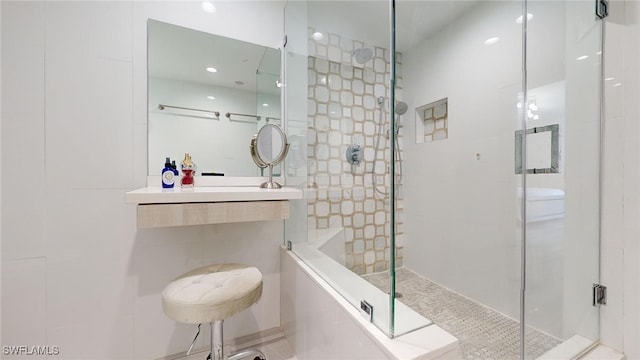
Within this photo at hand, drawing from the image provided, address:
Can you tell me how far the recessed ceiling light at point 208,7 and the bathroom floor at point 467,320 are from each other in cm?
171

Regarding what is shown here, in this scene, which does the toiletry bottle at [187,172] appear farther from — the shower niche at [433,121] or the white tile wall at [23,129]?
the shower niche at [433,121]

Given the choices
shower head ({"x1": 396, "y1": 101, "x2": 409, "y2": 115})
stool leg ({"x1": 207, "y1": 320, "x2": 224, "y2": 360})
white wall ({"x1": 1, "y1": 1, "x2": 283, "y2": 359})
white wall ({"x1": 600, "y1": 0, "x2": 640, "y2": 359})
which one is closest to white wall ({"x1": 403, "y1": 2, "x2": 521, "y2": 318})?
shower head ({"x1": 396, "y1": 101, "x2": 409, "y2": 115})

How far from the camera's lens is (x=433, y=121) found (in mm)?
1868

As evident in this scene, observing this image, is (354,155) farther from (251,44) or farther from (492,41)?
(492,41)

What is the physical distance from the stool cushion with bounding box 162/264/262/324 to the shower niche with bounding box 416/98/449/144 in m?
1.47

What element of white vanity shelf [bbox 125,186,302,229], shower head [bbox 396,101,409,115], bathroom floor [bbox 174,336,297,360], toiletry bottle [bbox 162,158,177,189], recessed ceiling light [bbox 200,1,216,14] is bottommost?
bathroom floor [bbox 174,336,297,360]

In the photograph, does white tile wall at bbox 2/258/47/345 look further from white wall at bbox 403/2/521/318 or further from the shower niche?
the shower niche

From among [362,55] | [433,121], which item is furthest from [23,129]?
[433,121]

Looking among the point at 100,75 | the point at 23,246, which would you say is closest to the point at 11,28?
the point at 100,75

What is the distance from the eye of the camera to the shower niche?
1.82 meters

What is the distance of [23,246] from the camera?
114 cm

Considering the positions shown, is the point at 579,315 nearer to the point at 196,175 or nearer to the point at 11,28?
the point at 196,175

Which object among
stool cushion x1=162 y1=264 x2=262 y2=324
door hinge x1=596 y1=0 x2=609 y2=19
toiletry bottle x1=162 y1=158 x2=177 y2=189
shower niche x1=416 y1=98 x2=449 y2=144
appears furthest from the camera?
shower niche x1=416 y1=98 x2=449 y2=144

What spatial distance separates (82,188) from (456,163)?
2209 millimetres
